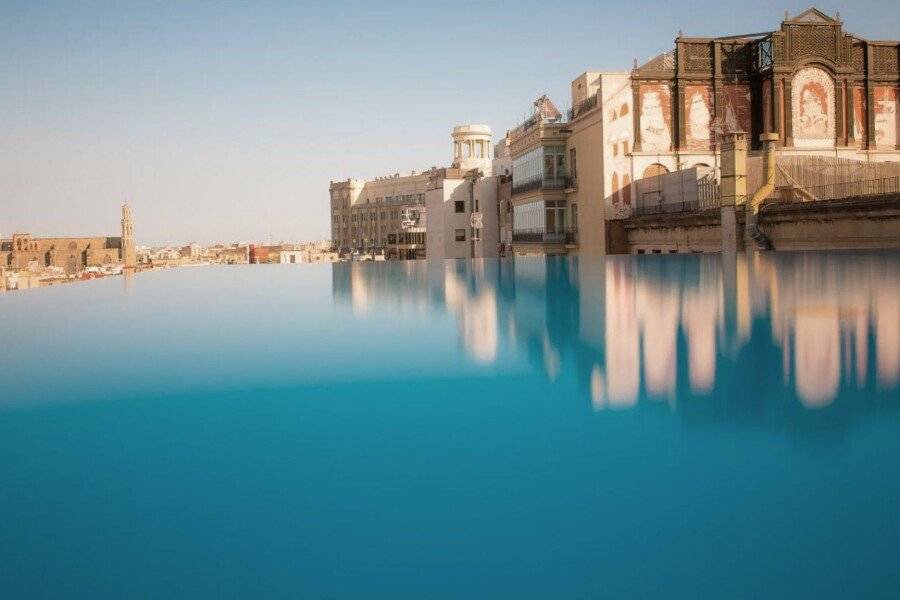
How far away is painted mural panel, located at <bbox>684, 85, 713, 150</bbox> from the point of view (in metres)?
39.4

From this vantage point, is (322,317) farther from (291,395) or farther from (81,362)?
(291,395)

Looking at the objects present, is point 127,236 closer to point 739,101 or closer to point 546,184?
Answer: point 546,184

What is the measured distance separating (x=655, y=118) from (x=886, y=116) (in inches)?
438

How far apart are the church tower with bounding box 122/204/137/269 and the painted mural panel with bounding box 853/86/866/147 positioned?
120 m

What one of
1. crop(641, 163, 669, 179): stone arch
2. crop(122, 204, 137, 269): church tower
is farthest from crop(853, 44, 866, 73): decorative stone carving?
crop(122, 204, 137, 269): church tower

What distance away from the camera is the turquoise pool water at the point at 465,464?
3027 millimetres

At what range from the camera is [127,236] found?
143m

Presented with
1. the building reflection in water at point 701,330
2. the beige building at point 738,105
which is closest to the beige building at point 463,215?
the beige building at point 738,105

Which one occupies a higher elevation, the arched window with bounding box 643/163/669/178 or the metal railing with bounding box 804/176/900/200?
the arched window with bounding box 643/163/669/178

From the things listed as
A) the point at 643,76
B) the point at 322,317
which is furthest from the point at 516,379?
the point at 643,76

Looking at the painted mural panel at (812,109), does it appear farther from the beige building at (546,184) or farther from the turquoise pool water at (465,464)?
the turquoise pool water at (465,464)

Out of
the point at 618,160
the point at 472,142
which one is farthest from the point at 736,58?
the point at 472,142

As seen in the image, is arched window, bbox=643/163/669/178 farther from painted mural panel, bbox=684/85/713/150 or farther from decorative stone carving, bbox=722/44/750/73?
decorative stone carving, bbox=722/44/750/73

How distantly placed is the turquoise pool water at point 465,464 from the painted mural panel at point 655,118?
30842 mm
